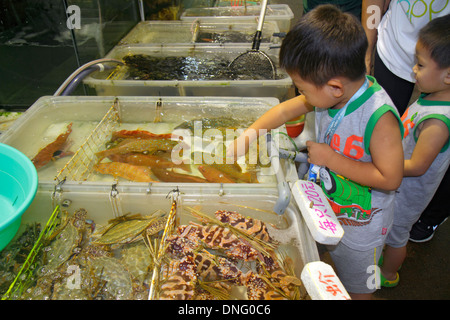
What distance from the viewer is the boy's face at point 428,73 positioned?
1.58 m

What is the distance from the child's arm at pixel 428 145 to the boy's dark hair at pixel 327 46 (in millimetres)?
672

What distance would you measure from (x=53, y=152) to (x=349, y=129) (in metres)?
2.13

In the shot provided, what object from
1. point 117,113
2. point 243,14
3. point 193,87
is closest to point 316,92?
point 193,87

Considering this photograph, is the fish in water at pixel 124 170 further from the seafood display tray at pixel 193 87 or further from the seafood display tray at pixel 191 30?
the seafood display tray at pixel 191 30

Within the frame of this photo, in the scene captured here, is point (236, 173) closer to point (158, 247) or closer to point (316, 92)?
point (158, 247)

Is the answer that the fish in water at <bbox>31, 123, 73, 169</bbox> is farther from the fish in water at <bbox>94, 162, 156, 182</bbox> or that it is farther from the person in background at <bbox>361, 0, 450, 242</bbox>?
the person in background at <bbox>361, 0, 450, 242</bbox>

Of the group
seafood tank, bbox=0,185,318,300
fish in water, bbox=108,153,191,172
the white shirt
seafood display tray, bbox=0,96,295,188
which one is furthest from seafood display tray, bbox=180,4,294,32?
seafood tank, bbox=0,185,318,300

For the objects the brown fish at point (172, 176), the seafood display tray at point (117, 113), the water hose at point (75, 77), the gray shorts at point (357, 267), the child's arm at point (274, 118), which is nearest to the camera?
the gray shorts at point (357, 267)

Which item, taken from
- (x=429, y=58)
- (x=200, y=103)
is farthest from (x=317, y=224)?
(x=200, y=103)

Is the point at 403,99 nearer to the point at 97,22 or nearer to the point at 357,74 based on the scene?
the point at 357,74

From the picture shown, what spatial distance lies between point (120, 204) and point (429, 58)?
1930mm

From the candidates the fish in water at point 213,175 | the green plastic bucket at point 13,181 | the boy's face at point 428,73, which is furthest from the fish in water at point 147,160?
the boy's face at point 428,73

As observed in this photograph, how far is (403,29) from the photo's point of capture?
88.0 inches

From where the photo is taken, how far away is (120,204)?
1798 mm
